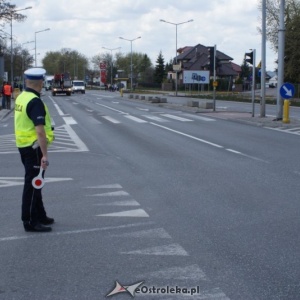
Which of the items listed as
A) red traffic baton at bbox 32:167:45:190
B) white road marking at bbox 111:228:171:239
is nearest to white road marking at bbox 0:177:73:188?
red traffic baton at bbox 32:167:45:190

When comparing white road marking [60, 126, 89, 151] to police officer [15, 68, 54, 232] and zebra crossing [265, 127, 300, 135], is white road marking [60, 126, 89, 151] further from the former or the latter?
police officer [15, 68, 54, 232]

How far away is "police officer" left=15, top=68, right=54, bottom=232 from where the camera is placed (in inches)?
272

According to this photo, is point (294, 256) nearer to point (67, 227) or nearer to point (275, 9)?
point (67, 227)

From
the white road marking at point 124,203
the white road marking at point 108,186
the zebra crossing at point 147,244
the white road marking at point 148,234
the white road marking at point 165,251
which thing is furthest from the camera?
the white road marking at point 108,186

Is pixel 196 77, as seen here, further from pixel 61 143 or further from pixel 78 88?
pixel 61 143

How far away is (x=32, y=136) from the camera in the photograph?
23.0 ft

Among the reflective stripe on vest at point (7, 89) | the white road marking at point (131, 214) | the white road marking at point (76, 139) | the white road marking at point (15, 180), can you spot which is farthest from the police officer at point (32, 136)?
the reflective stripe on vest at point (7, 89)

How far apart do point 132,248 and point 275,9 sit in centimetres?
7509

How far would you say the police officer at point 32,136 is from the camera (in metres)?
6.91

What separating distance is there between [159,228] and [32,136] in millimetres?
1825

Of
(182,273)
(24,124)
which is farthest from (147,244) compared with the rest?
(24,124)

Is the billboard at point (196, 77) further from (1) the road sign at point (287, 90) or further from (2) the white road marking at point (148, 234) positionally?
(2) the white road marking at point (148, 234)

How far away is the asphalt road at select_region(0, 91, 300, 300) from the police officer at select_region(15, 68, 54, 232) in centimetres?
28

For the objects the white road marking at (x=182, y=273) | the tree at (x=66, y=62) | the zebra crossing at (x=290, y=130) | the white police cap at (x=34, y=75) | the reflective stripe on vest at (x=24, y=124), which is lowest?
the zebra crossing at (x=290, y=130)
